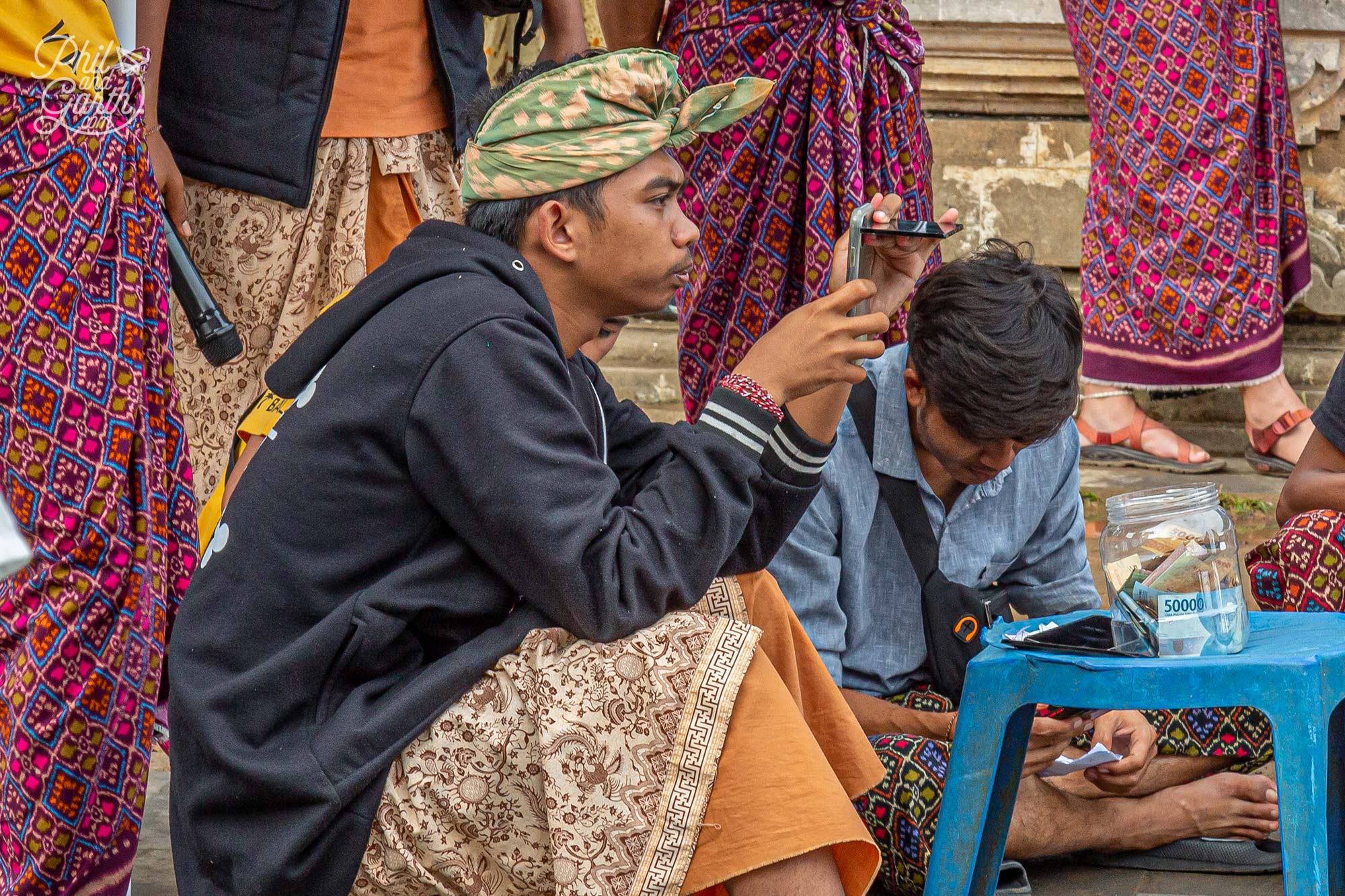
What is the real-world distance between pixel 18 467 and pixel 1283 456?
12.6ft

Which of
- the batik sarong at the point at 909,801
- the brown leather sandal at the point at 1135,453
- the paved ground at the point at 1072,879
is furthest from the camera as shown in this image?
the brown leather sandal at the point at 1135,453

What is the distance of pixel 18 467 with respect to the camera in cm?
254

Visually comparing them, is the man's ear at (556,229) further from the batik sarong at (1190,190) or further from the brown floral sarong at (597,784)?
the batik sarong at (1190,190)

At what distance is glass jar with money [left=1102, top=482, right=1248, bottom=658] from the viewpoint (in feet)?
7.04

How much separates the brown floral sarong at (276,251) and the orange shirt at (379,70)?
3cm

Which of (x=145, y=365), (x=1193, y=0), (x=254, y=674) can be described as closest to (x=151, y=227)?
(x=145, y=365)

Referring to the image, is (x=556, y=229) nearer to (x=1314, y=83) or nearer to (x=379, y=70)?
(x=379, y=70)

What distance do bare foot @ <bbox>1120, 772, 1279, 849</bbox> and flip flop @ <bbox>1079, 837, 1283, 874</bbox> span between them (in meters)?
0.02

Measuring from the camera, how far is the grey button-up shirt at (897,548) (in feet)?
9.12

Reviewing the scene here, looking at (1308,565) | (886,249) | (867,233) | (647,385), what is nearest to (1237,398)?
(647,385)

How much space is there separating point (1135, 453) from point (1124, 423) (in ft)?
0.35

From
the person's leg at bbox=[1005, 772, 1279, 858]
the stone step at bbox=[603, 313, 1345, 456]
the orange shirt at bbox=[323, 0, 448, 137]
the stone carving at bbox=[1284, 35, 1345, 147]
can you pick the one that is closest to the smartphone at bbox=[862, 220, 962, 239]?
the person's leg at bbox=[1005, 772, 1279, 858]

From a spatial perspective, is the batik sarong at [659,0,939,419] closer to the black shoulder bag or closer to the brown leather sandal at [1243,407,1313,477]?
the black shoulder bag

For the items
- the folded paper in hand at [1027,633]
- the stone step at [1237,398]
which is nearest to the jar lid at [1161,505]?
the folded paper in hand at [1027,633]
